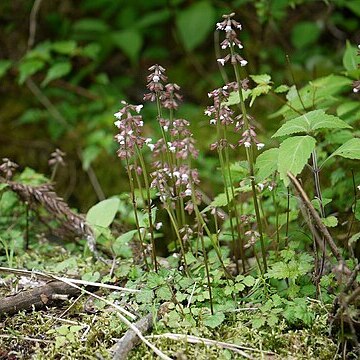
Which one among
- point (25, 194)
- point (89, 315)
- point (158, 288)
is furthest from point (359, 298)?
point (25, 194)

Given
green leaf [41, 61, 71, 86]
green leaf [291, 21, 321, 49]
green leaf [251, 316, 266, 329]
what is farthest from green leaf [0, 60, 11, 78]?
green leaf [251, 316, 266, 329]

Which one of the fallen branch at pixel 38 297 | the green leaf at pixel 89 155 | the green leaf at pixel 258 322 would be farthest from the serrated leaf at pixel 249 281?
the green leaf at pixel 89 155

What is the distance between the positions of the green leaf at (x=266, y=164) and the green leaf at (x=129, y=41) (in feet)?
8.96

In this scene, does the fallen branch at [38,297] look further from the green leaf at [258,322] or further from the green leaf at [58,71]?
the green leaf at [58,71]

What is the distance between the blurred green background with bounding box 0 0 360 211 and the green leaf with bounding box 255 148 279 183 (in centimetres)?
177

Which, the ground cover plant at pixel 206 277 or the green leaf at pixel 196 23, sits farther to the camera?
the green leaf at pixel 196 23

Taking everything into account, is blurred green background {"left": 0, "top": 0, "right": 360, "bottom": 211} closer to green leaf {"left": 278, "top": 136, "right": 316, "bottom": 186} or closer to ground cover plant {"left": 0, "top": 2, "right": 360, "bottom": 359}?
ground cover plant {"left": 0, "top": 2, "right": 360, "bottom": 359}

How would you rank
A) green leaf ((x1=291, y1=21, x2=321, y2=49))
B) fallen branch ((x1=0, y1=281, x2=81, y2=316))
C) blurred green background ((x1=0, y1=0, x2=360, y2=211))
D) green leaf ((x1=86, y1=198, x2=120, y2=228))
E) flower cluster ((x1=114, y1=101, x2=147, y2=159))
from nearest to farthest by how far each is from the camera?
flower cluster ((x1=114, y1=101, x2=147, y2=159)) → fallen branch ((x1=0, y1=281, x2=81, y2=316)) → green leaf ((x1=86, y1=198, x2=120, y2=228)) → blurred green background ((x1=0, y1=0, x2=360, y2=211)) → green leaf ((x1=291, y1=21, x2=321, y2=49))

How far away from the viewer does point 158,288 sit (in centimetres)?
185

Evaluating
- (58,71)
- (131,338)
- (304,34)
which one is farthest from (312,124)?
(304,34)

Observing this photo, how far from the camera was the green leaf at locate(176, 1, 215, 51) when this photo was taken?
14.2 ft

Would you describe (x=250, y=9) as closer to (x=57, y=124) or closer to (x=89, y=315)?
(x=57, y=124)

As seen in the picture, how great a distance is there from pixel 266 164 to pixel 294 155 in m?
0.15

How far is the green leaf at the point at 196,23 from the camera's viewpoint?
4.33m
